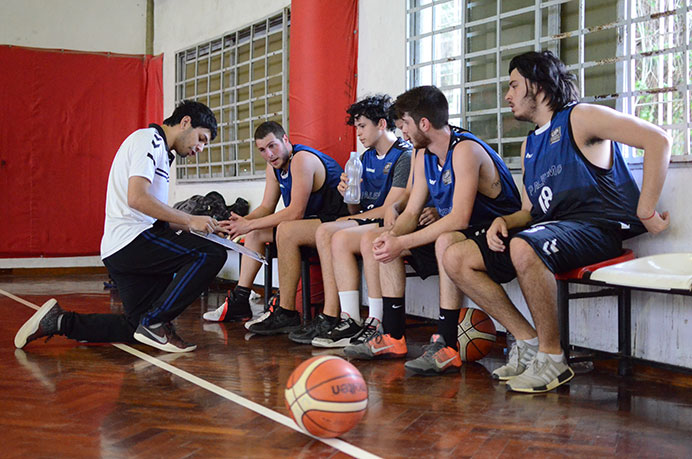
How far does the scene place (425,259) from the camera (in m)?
3.49

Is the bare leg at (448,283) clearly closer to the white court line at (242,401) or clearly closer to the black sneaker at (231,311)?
the white court line at (242,401)

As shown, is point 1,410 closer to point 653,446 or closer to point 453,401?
point 453,401

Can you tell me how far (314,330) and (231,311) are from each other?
948 millimetres

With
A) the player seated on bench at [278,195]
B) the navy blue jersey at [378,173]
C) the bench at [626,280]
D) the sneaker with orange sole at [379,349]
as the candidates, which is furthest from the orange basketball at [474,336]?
the player seated on bench at [278,195]

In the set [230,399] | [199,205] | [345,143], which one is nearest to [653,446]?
[230,399]

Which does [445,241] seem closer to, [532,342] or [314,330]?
[532,342]

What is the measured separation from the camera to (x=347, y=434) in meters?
2.16

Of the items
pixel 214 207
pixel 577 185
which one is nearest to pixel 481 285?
pixel 577 185

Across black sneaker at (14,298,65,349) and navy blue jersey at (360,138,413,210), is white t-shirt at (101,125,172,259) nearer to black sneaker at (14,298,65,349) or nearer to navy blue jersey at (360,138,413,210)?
black sneaker at (14,298,65,349)

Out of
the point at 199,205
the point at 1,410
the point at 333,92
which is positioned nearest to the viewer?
the point at 1,410

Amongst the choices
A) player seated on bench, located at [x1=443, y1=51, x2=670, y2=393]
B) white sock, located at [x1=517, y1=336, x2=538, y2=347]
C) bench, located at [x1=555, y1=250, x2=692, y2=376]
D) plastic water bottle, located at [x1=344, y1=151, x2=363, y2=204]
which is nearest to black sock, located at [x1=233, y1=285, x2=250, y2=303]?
plastic water bottle, located at [x1=344, y1=151, x2=363, y2=204]

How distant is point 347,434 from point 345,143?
3017mm

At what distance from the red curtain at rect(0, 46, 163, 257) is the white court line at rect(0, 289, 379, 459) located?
472 cm

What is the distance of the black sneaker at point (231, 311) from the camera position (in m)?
4.48
